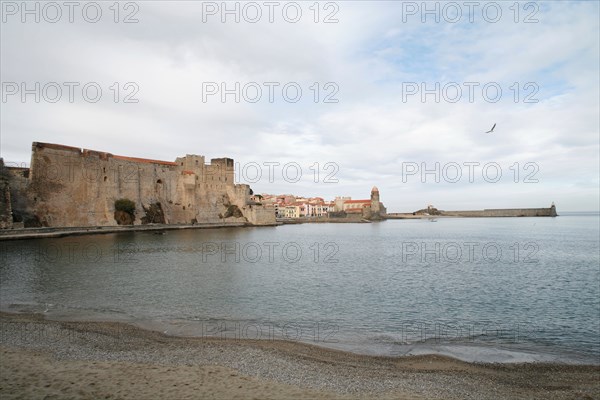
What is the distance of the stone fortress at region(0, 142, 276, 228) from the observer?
89.4 feet

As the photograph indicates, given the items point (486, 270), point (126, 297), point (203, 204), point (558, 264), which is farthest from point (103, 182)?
point (558, 264)

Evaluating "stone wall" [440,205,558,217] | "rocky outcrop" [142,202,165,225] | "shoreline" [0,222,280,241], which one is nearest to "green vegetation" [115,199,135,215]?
"shoreline" [0,222,280,241]

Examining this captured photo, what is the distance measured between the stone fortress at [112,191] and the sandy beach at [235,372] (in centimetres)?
2219

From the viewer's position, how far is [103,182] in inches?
1314

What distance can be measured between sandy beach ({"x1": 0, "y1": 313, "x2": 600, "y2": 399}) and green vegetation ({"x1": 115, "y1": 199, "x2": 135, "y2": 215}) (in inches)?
1158

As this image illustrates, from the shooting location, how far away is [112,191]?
112 ft

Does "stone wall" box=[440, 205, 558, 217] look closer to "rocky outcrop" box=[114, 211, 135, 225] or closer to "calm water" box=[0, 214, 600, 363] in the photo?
"calm water" box=[0, 214, 600, 363]

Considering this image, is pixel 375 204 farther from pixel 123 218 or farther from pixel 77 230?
pixel 77 230

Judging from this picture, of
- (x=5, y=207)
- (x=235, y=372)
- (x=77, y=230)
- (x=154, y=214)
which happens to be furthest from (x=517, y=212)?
(x=235, y=372)

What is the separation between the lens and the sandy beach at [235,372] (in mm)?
4352

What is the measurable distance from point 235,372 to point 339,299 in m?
5.80

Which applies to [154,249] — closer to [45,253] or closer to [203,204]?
[45,253]

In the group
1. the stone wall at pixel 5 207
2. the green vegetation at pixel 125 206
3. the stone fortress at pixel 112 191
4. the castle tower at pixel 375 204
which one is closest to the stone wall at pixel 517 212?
the castle tower at pixel 375 204

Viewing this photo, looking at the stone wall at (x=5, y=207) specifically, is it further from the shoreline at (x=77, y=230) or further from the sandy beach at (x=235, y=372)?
the sandy beach at (x=235, y=372)
